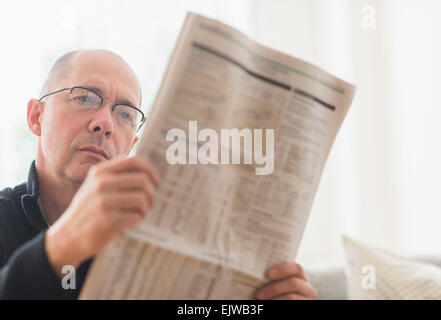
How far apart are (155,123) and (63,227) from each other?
17 centimetres

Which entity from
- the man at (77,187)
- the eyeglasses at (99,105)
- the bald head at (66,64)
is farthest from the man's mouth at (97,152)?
the bald head at (66,64)

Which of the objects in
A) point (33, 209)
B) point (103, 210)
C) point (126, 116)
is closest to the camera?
point (103, 210)

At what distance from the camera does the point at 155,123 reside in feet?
1.70

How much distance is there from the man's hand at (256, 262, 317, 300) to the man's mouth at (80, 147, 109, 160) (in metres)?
0.45

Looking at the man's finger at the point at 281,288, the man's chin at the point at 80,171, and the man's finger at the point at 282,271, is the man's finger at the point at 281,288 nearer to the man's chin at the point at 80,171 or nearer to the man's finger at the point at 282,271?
the man's finger at the point at 282,271

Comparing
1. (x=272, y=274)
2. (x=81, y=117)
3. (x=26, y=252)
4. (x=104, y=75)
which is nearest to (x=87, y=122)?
(x=81, y=117)

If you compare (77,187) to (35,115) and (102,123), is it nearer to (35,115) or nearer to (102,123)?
(102,123)

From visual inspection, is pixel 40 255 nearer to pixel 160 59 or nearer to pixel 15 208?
pixel 15 208

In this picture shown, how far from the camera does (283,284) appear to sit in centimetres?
62

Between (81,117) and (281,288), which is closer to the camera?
(281,288)

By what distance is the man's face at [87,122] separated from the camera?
88 cm

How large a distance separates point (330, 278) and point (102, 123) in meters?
0.83

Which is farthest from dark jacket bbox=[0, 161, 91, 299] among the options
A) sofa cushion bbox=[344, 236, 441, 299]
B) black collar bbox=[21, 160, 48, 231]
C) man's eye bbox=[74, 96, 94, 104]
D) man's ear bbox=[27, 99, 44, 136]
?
sofa cushion bbox=[344, 236, 441, 299]
